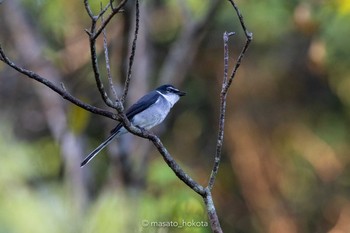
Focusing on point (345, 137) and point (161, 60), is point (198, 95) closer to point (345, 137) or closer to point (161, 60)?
point (161, 60)

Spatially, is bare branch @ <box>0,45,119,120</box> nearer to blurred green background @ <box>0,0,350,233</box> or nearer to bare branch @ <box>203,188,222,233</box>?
bare branch @ <box>203,188,222,233</box>

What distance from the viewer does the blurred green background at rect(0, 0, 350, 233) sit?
6895 mm

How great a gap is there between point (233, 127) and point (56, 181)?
6.96 feet

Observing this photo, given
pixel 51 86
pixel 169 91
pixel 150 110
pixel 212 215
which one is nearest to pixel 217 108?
pixel 169 91

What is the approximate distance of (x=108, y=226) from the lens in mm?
4996

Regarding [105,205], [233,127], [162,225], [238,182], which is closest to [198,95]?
[233,127]

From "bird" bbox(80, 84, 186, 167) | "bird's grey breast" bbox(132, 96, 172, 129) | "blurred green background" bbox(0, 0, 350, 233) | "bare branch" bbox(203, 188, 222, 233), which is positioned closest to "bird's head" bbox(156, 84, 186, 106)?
"bird" bbox(80, 84, 186, 167)

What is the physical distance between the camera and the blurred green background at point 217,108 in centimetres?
689

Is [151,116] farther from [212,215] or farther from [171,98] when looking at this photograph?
[212,215]

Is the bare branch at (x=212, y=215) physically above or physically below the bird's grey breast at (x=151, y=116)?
above

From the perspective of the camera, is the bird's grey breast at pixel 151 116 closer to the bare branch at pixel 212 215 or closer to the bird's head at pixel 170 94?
the bird's head at pixel 170 94

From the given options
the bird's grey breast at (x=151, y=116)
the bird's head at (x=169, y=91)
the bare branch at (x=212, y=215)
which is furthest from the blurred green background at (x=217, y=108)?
the bare branch at (x=212, y=215)

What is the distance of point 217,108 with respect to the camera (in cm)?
787

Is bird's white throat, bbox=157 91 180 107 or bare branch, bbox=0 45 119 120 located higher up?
bare branch, bbox=0 45 119 120
